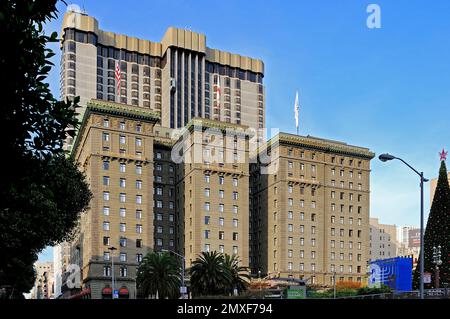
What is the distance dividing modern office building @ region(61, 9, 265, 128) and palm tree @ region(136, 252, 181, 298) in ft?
305

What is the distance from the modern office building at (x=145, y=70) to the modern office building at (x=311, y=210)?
155ft

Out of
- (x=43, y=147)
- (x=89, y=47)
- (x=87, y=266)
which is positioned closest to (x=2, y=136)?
(x=43, y=147)

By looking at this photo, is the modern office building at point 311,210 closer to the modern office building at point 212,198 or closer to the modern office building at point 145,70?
the modern office building at point 212,198

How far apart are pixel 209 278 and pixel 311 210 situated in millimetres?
53665

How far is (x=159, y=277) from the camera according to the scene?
282ft

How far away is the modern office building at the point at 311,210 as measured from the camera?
Answer: 422 feet

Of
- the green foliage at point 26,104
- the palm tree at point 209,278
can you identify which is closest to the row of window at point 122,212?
the palm tree at point 209,278

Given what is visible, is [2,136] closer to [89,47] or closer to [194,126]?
[194,126]

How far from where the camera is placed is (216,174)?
409 feet

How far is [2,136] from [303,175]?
125397mm

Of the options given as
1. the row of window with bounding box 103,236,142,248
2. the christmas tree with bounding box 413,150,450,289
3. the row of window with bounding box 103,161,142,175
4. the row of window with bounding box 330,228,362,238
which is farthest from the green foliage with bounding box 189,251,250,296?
the row of window with bounding box 330,228,362,238

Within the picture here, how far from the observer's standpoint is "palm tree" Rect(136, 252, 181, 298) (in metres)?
85.6

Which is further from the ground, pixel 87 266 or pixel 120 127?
pixel 120 127
